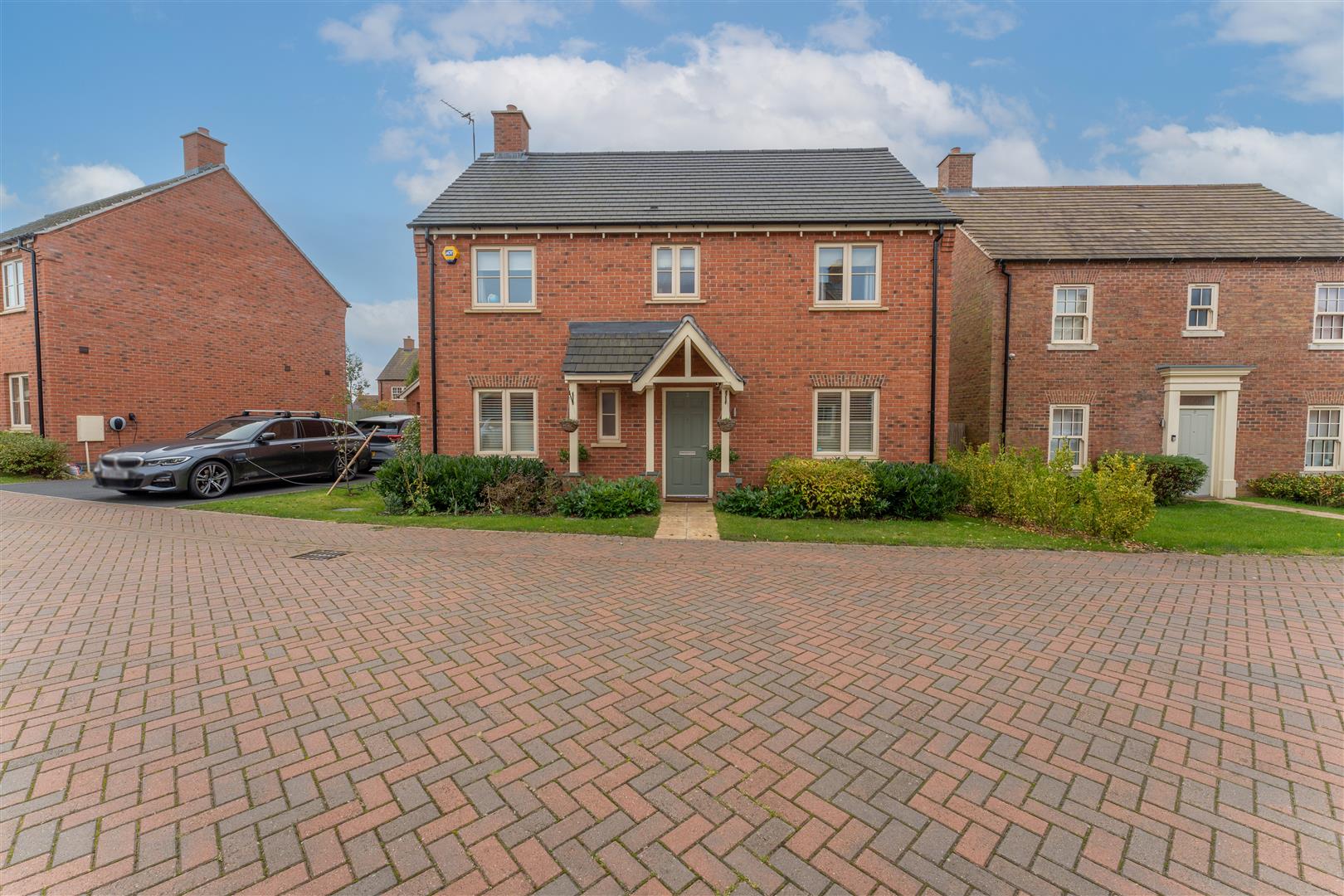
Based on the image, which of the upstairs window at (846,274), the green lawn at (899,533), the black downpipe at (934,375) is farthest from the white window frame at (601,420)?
the black downpipe at (934,375)

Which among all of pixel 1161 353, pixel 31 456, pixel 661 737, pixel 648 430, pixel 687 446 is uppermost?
pixel 1161 353

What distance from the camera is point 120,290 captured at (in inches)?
690

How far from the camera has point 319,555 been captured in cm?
759

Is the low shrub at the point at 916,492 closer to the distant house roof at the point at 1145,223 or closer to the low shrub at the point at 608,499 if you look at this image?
the low shrub at the point at 608,499

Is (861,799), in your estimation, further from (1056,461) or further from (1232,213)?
(1232,213)

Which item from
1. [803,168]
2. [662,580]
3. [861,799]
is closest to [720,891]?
[861,799]

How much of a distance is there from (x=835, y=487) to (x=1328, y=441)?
14367 mm

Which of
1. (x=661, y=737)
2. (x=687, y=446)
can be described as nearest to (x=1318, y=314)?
(x=687, y=446)

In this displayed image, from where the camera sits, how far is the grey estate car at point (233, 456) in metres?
11.7

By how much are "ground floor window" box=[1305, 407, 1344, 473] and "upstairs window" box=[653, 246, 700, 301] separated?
16.0 m

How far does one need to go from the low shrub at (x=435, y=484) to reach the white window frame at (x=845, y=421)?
5949 mm

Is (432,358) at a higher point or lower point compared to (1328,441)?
higher

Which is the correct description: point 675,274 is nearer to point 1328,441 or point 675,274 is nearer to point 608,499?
point 608,499

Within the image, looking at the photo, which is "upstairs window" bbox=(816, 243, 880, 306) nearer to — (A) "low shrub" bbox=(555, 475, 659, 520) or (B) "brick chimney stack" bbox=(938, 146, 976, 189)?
(A) "low shrub" bbox=(555, 475, 659, 520)
